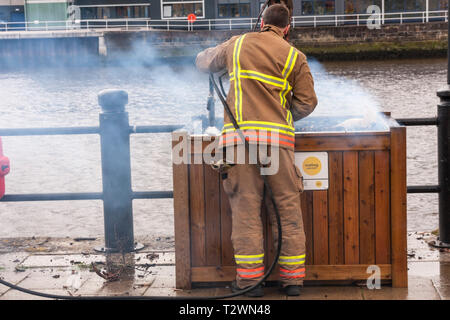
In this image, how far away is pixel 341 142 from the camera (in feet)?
15.2

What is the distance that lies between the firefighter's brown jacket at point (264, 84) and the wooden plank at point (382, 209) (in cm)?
57

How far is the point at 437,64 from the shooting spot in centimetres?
3456

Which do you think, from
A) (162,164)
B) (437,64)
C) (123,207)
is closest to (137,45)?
(437,64)

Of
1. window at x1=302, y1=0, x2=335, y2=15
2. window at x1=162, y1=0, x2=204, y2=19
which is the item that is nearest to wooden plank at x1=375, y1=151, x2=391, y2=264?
window at x1=302, y1=0, x2=335, y2=15

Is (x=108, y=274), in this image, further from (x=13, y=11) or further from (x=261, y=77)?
(x=13, y=11)

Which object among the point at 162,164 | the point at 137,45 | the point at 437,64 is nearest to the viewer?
the point at 162,164

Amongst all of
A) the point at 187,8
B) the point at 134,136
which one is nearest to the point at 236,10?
the point at 187,8

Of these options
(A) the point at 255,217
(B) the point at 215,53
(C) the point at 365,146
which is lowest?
(A) the point at 255,217

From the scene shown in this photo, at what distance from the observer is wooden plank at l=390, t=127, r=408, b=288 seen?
4582 millimetres

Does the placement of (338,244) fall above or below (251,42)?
below

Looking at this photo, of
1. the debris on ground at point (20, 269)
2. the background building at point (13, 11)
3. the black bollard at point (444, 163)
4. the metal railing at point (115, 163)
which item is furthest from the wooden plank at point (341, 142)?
the background building at point (13, 11)

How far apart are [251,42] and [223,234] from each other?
1.18 m

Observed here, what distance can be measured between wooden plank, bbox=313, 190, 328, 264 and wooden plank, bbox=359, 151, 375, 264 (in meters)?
0.21
